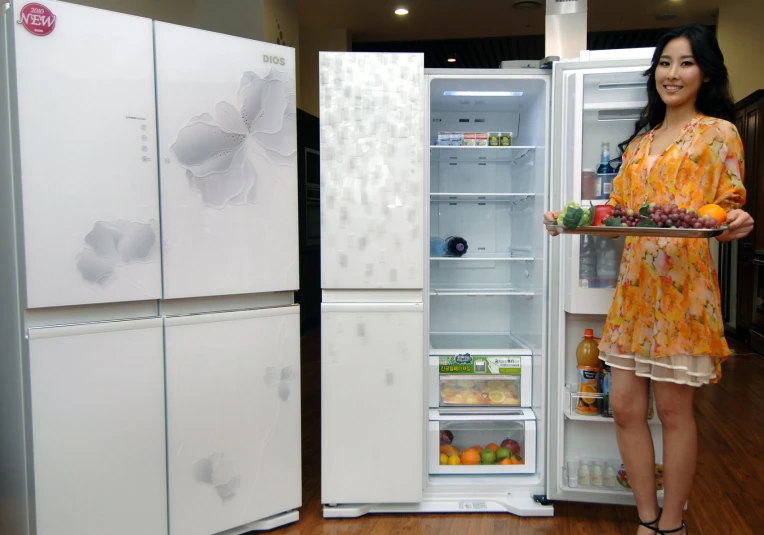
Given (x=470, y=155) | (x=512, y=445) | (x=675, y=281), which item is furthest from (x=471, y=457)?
(x=470, y=155)

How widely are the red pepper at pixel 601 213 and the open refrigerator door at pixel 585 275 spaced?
1.26 ft

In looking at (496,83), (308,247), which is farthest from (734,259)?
(496,83)

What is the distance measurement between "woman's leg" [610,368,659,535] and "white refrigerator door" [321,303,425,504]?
30.0 inches

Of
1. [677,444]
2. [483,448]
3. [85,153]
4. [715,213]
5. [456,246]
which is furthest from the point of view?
[456,246]

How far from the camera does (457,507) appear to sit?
246 cm

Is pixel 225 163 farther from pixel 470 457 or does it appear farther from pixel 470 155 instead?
pixel 470 457

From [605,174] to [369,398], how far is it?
1308 mm

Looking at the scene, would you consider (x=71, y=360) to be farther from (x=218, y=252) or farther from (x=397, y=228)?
(x=397, y=228)

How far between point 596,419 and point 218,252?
5.21ft

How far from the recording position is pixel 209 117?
2055 millimetres

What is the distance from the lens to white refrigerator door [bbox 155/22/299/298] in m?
1.99

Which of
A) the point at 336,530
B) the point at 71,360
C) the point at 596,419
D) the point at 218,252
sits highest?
the point at 218,252

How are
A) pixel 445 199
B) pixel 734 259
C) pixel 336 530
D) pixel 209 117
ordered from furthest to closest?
pixel 734 259 < pixel 445 199 < pixel 336 530 < pixel 209 117

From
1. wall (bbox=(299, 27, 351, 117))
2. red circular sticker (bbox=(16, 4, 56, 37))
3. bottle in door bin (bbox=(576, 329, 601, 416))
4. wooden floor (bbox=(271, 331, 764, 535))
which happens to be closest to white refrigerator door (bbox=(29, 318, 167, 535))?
wooden floor (bbox=(271, 331, 764, 535))
